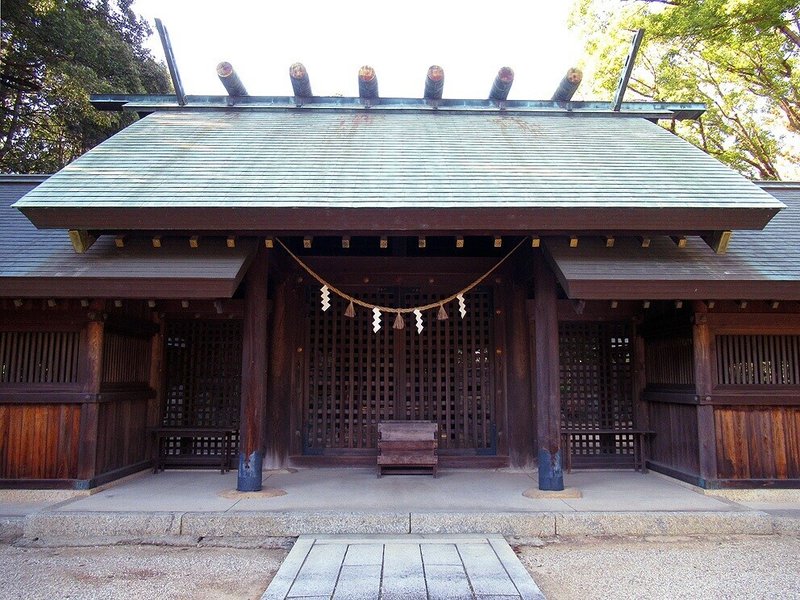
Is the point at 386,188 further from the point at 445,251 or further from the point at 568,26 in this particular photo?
the point at 568,26

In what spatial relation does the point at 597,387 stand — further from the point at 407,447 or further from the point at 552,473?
the point at 407,447

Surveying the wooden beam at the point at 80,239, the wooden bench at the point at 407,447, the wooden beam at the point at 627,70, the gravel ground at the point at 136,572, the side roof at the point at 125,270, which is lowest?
the gravel ground at the point at 136,572

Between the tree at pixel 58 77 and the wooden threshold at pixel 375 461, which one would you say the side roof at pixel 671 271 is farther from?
the tree at pixel 58 77

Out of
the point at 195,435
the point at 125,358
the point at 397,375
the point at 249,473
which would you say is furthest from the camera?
the point at 397,375

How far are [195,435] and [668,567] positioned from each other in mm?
5963

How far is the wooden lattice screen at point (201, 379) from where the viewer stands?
300 inches

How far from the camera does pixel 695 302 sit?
6.16m

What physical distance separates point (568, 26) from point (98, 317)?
16800 millimetres

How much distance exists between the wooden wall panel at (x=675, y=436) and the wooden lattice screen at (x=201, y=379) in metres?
6.02

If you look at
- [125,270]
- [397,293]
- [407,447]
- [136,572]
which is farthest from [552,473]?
[125,270]

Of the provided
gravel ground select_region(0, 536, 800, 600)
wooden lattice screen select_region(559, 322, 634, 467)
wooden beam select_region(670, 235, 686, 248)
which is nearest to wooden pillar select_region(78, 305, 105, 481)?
gravel ground select_region(0, 536, 800, 600)

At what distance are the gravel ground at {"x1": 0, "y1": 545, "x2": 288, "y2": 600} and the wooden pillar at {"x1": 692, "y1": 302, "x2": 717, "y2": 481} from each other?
4.83 m

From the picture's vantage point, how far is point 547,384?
589 centimetres

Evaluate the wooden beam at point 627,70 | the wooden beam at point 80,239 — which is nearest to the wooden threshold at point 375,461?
the wooden beam at point 80,239
